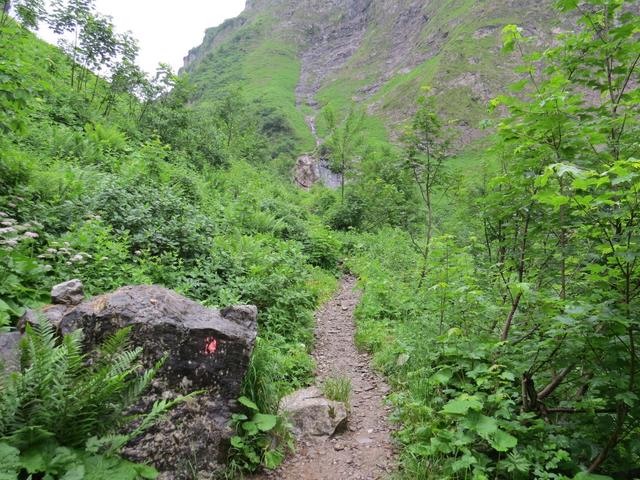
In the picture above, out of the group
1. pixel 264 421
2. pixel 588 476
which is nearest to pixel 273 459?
pixel 264 421

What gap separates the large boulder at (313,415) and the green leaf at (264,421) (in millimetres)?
415

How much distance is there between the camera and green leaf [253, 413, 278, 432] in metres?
4.50

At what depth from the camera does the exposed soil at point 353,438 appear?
4.62 meters

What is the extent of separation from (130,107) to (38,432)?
17445mm

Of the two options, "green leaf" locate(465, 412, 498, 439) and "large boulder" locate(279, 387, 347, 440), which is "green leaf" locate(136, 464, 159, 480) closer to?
"large boulder" locate(279, 387, 347, 440)

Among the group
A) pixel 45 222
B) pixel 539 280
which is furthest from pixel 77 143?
pixel 539 280

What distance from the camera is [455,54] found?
8044cm

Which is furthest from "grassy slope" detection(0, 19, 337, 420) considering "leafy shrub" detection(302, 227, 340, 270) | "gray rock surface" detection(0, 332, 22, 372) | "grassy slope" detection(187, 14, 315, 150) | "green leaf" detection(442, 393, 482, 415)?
"grassy slope" detection(187, 14, 315, 150)

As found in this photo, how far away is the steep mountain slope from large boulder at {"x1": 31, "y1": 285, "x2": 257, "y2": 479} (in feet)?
132

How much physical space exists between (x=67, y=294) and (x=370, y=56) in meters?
128

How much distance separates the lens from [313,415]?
534cm

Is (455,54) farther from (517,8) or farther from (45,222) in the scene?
(45,222)

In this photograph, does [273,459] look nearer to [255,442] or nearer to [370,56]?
[255,442]

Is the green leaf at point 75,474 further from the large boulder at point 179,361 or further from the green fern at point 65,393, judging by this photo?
the large boulder at point 179,361
